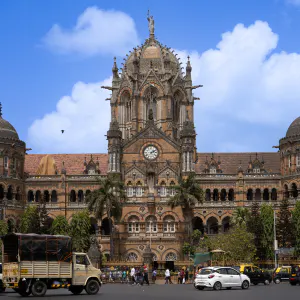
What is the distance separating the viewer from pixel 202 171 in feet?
328

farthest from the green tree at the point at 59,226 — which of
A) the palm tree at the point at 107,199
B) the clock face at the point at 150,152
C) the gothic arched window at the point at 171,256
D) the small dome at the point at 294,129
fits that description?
the small dome at the point at 294,129

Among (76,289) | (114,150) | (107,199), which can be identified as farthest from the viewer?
(114,150)

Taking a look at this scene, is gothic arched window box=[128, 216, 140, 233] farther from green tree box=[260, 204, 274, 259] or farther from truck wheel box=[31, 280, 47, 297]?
truck wheel box=[31, 280, 47, 297]

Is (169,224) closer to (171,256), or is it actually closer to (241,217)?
(171,256)

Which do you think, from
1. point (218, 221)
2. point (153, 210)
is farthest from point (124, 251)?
point (218, 221)

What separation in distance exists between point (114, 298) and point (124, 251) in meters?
52.5

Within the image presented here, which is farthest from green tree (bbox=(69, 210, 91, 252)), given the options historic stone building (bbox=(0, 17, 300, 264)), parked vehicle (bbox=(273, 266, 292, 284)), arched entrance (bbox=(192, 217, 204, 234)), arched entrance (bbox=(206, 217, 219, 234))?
parked vehicle (bbox=(273, 266, 292, 284))

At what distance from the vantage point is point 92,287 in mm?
42250

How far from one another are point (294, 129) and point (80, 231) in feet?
108

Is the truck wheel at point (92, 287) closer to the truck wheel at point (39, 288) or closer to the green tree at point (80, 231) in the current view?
the truck wheel at point (39, 288)

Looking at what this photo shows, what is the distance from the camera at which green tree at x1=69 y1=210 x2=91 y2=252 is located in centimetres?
8525

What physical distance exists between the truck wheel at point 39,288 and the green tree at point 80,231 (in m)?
44.3

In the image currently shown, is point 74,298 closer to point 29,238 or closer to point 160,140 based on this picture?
point 29,238

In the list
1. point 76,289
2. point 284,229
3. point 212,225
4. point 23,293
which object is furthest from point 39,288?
point 212,225
